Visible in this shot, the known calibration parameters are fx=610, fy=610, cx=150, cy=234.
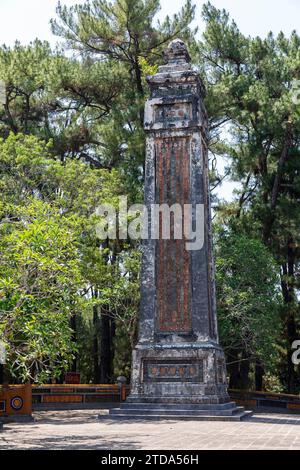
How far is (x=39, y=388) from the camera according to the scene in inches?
719

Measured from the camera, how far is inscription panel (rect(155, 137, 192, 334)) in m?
13.8

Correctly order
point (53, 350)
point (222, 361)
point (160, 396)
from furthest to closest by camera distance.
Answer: point (222, 361)
point (160, 396)
point (53, 350)

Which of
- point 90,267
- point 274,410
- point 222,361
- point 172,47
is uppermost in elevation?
point 172,47

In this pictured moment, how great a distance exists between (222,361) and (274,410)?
5.73 meters

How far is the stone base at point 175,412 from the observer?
472 inches

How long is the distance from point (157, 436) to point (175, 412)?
3.77 m

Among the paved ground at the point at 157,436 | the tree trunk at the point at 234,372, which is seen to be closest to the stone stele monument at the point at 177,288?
the paved ground at the point at 157,436

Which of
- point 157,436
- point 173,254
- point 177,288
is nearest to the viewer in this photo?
point 157,436

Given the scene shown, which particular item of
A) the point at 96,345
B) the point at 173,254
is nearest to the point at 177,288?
the point at 173,254

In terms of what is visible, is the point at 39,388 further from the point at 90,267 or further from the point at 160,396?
the point at 160,396

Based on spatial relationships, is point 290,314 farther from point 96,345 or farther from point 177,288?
point 177,288

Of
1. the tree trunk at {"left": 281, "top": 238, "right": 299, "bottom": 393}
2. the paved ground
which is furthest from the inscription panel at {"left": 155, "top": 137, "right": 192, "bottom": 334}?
the tree trunk at {"left": 281, "top": 238, "right": 299, "bottom": 393}

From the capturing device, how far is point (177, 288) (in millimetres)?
13883
